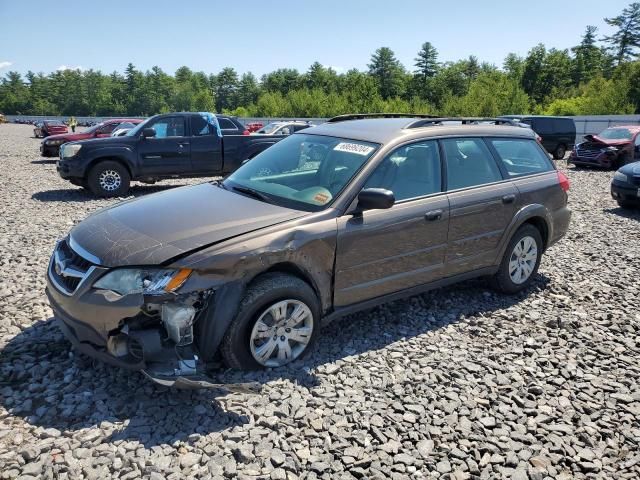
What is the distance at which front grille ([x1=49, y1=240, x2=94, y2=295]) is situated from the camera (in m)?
3.28

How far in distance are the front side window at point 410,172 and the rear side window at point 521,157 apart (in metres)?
0.98

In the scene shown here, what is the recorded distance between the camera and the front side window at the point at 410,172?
4105 millimetres

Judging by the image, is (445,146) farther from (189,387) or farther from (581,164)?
(581,164)

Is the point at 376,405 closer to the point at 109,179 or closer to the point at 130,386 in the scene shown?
the point at 130,386

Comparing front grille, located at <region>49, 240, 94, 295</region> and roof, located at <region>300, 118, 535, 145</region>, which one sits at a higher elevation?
roof, located at <region>300, 118, 535, 145</region>

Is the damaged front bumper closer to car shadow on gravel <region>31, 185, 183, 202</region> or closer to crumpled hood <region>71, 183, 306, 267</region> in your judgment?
crumpled hood <region>71, 183, 306, 267</region>

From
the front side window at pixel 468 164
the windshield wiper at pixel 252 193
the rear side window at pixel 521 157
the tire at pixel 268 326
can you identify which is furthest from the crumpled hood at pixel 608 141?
the tire at pixel 268 326

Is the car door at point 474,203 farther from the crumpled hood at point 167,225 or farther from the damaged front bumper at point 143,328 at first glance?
the damaged front bumper at point 143,328

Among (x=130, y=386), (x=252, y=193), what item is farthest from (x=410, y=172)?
(x=130, y=386)

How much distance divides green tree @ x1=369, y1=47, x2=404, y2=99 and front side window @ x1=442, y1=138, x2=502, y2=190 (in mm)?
86610

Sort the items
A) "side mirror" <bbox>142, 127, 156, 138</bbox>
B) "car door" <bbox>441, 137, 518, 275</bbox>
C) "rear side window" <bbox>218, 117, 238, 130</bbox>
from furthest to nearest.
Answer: "rear side window" <bbox>218, 117, 238, 130</bbox> < "side mirror" <bbox>142, 127, 156, 138</bbox> < "car door" <bbox>441, 137, 518, 275</bbox>

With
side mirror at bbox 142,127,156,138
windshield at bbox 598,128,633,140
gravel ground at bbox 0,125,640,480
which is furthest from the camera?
windshield at bbox 598,128,633,140

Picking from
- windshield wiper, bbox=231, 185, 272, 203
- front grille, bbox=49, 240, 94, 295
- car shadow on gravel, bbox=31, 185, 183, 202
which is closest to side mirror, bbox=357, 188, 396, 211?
windshield wiper, bbox=231, 185, 272, 203

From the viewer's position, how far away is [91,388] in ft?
10.9
